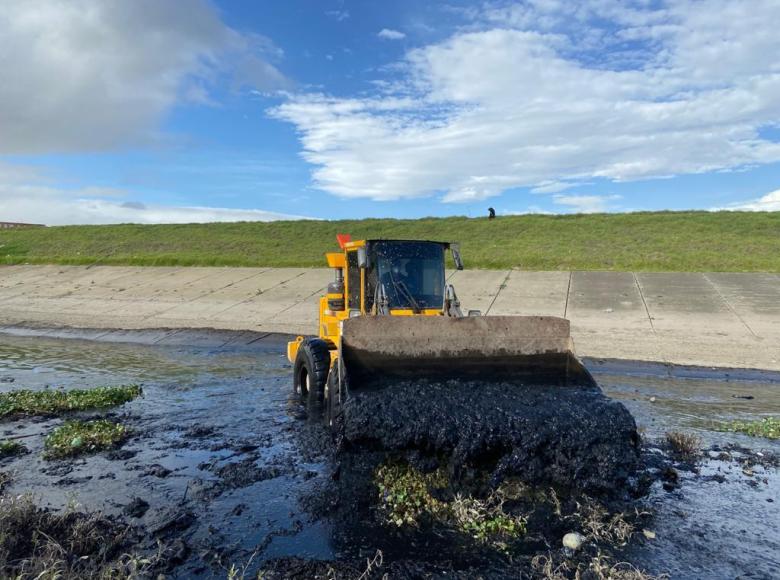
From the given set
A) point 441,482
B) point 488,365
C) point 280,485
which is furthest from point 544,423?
point 280,485

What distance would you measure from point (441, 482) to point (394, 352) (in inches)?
73.6

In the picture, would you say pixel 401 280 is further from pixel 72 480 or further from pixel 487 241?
pixel 487 241

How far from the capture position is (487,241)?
2922cm

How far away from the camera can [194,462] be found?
718cm

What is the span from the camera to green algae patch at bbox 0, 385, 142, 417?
9.20m

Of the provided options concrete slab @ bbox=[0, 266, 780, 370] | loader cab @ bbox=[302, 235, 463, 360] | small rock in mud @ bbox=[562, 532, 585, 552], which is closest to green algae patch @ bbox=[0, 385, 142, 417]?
loader cab @ bbox=[302, 235, 463, 360]

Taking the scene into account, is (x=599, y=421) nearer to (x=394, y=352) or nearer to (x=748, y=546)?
(x=748, y=546)

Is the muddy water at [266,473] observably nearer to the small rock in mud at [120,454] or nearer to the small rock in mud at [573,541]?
the small rock in mud at [120,454]

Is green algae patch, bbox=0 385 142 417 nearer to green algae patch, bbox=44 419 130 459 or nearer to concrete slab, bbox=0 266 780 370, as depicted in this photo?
green algae patch, bbox=44 419 130 459

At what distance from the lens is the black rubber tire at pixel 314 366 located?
8.81 metres

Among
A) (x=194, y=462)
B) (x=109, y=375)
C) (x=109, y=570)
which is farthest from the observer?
(x=109, y=375)

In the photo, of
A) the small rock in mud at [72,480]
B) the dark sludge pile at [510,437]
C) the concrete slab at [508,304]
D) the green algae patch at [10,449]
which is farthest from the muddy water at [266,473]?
the concrete slab at [508,304]

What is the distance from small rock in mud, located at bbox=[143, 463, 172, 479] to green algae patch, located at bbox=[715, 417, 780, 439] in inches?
289

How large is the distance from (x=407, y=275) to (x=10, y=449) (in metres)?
5.46
